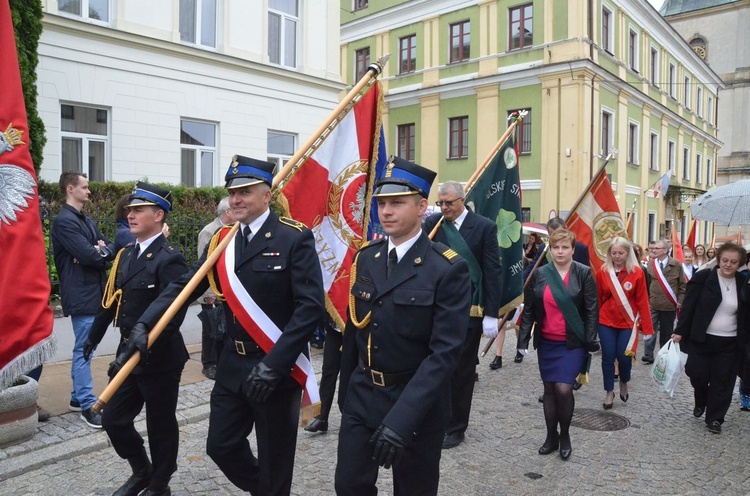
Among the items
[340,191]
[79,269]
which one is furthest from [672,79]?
[79,269]

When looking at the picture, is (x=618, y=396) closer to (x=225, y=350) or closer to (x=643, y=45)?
(x=225, y=350)

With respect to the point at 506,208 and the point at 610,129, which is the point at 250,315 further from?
the point at 610,129

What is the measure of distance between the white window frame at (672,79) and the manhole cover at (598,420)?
33.6 m

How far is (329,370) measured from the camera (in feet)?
19.0

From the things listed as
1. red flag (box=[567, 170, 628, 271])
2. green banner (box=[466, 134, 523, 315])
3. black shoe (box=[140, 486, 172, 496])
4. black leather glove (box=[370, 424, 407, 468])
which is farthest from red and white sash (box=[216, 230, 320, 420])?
red flag (box=[567, 170, 628, 271])

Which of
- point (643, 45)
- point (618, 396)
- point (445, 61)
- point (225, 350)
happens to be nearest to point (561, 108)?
point (445, 61)

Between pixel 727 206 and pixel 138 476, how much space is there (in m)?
5.68

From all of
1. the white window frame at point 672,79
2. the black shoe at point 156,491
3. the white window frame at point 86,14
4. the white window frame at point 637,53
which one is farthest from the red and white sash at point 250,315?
the white window frame at point 672,79

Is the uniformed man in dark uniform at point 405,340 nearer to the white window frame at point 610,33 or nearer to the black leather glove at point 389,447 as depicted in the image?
the black leather glove at point 389,447

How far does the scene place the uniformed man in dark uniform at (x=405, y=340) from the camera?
304 centimetres

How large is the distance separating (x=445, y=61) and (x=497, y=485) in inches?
1058

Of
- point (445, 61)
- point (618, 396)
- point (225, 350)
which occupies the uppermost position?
point (445, 61)

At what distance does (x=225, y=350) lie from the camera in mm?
3768

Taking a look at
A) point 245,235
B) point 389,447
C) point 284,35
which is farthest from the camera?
point 284,35
